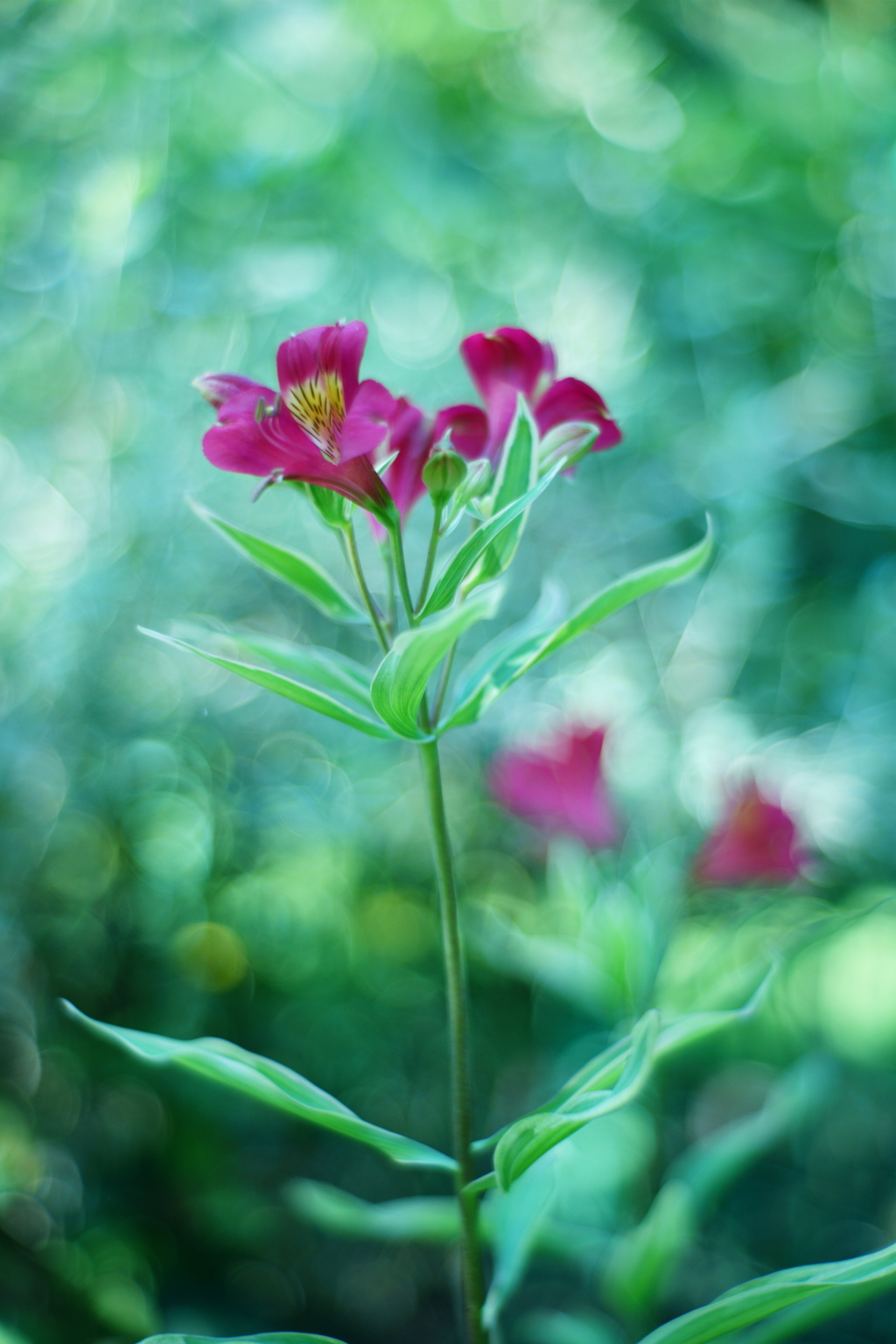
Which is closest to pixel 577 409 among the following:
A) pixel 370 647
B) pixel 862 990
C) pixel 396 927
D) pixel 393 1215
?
pixel 393 1215

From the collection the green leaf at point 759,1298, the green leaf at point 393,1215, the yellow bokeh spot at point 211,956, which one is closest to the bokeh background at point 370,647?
the yellow bokeh spot at point 211,956

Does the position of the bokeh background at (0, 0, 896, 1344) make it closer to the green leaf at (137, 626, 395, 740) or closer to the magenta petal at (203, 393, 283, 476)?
the green leaf at (137, 626, 395, 740)

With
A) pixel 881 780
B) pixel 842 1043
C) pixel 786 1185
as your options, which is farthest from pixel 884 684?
pixel 786 1185

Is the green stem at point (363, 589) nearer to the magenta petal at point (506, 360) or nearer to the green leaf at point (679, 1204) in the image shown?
the magenta petal at point (506, 360)

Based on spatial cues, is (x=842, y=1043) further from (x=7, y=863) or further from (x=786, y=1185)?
(x=7, y=863)

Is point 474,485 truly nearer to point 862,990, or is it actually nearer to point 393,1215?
point 393,1215

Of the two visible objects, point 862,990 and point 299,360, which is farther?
point 862,990
